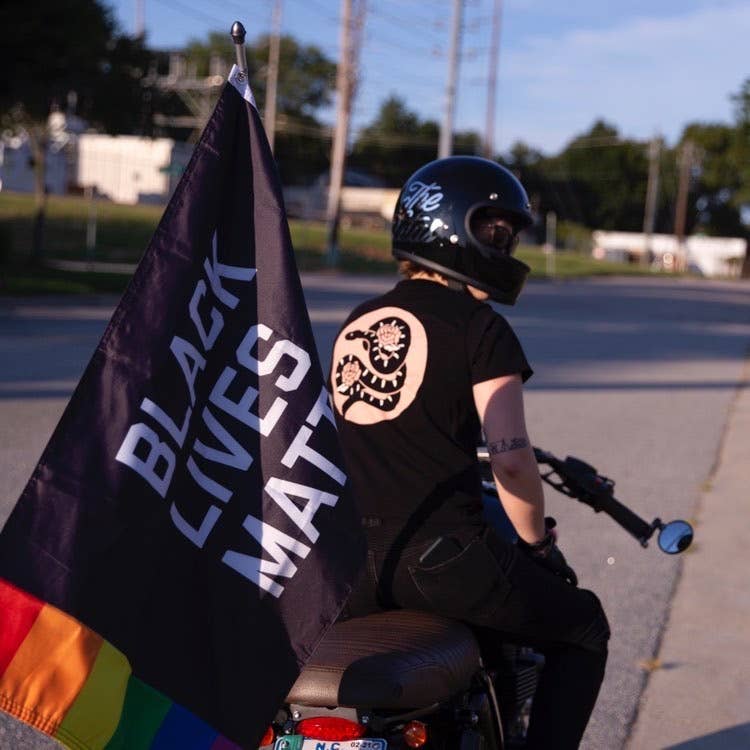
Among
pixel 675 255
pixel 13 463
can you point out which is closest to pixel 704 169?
pixel 675 255

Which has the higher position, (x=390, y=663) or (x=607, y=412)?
(x=390, y=663)

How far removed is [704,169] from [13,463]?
11613cm

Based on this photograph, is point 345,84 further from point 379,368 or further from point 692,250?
point 692,250

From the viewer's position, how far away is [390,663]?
8.79ft

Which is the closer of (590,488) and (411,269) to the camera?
(411,269)

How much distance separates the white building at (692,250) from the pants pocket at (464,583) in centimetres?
10419

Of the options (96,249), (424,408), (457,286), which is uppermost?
(457,286)

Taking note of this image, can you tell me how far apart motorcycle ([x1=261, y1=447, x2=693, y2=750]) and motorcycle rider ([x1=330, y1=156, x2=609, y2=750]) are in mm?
103

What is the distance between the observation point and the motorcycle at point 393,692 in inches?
103

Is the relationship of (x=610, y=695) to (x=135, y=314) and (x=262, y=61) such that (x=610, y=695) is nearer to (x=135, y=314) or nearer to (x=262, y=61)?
(x=135, y=314)

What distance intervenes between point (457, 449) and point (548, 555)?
0.42m

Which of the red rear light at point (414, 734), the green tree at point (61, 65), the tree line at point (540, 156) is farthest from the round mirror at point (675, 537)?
the tree line at point (540, 156)

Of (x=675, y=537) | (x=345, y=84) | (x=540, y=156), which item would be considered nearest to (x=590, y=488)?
(x=675, y=537)

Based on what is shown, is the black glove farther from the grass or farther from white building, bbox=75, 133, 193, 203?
white building, bbox=75, 133, 193, 203
